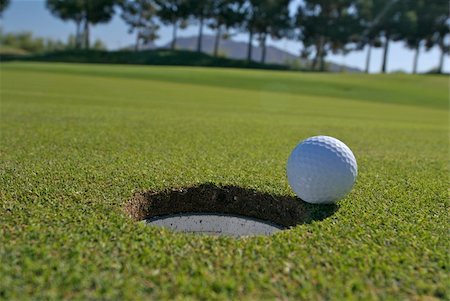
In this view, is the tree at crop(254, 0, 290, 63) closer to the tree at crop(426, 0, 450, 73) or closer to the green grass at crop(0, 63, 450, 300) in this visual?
the tree at crop(426, 0, 450, 73)

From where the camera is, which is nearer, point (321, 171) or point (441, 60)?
point (321, 171)

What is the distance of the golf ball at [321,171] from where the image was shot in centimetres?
245

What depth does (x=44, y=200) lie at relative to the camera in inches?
90.0

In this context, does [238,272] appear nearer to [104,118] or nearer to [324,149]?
[324,149]

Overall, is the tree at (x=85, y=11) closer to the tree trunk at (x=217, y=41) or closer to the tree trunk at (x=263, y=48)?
the tree trunk at (x=217, y=41)

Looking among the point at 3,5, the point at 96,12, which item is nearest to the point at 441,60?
the point at 96,12

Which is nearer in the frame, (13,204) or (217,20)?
(13,204)

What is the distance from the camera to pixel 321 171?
2.52 meters

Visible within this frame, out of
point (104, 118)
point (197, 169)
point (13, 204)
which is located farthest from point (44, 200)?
point (104, 118)

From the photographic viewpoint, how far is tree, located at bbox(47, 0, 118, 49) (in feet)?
174

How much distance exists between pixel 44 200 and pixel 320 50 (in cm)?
5580

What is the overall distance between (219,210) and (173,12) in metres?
56.2

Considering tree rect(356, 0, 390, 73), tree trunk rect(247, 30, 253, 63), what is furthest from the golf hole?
tree rect(356, 0, 390, 73)

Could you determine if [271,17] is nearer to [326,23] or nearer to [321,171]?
[326,23]
